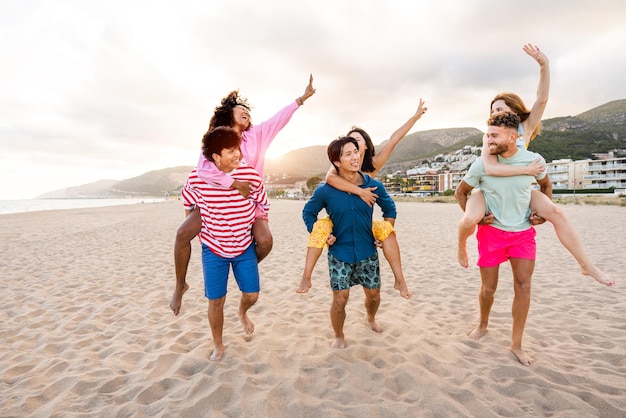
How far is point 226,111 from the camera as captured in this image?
3273 millimetres

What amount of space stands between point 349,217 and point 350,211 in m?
0.06

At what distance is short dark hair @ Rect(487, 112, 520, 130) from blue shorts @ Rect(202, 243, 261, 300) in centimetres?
249

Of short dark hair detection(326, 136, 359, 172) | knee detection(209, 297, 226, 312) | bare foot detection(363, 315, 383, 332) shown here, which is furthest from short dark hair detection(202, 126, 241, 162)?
bare foot detection(363, 315, 383, 332)

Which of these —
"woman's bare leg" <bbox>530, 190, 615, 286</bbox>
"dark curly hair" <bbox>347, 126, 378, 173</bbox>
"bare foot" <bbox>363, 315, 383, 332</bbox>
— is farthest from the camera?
"bare foot" <bbox>363, 315, 383, 332</bbox>

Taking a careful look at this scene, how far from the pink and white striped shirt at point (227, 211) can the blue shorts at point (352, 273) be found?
2.89ft

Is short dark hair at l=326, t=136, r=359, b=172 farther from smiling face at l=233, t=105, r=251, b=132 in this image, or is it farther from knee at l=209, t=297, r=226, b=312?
knee at l=209, t=297, r=226, b=312

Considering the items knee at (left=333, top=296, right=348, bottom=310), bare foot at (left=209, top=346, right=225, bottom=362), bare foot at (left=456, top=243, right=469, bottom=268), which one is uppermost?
bare foot at (left=456, top=243, right=469, bottom=268)

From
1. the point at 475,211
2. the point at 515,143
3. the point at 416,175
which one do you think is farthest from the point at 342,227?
the point at 416,175

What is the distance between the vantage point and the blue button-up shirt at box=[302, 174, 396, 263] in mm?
3217

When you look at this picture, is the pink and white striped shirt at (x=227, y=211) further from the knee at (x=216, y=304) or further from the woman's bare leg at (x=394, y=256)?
the woman's bare leg at (x=394, y=256)

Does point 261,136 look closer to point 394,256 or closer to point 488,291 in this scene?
point 394,256

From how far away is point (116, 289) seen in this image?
616cm

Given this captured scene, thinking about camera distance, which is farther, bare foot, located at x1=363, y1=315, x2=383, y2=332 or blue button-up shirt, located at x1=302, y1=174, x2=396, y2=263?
bare foot, located at x1=363, y1=315, x2=383, y2=332

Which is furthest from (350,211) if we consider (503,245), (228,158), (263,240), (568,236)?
(568,236)
